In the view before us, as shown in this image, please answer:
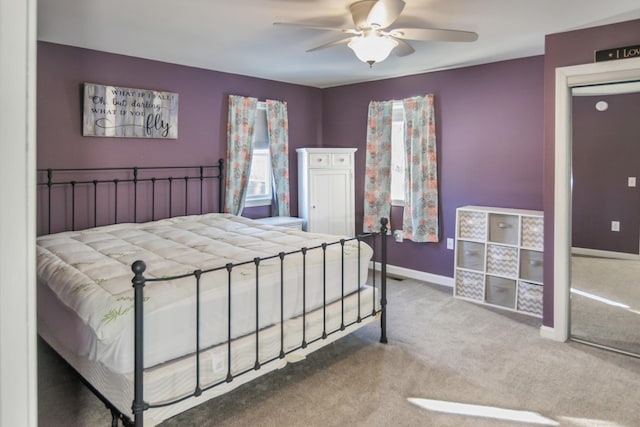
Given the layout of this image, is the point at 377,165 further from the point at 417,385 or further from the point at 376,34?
the point at 417,385

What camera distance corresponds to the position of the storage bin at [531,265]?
4.04 meters

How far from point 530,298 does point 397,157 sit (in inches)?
87.0

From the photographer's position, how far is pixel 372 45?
Result: 2.76 metres

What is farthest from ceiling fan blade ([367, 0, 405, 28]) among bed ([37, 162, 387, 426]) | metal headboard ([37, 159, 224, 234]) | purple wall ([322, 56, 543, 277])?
metal headboard ([37, 159, 224, 234])

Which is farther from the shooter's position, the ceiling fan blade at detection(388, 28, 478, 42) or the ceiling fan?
the ceiling fan blade at detection(388, 28, 478, 42)

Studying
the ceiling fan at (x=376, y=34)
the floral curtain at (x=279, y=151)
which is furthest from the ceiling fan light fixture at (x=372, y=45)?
the floral curtain at (x=279, y=151)

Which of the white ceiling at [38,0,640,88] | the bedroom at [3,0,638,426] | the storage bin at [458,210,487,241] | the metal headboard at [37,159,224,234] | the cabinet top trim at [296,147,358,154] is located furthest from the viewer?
the cabinet top trim at [296,147,358,154]

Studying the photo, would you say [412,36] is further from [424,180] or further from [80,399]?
[80,399]

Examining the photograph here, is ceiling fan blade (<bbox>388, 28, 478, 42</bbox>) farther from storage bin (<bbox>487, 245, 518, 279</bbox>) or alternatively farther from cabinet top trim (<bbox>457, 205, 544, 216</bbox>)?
storage bin (<bbox>487, 245, 518, 279</bbox>)

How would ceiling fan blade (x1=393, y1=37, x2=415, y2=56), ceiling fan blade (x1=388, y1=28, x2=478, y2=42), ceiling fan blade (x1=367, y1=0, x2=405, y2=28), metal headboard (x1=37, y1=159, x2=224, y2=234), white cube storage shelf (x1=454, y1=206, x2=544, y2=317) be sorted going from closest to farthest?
ceiling fan blade (x1=367, y1=0, x2=405, y2=28), ceiling fan blade (x1=388, y1=28, x2=478, y2=42), ceiling fan blade (x1=393, y1=37, x2=415, y2=56), metal headboard (x1=37, y1=159, x2=224, y2=234), white cube storage shelf (x1=454, y1=206, x2=544, y2=317)

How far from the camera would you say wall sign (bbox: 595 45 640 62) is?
3088mm

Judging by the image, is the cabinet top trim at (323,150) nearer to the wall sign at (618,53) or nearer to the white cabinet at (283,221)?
the white cabinet at (283,221)

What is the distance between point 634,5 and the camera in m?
2.84

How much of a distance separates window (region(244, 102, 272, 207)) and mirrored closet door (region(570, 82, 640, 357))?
326 centimetres
